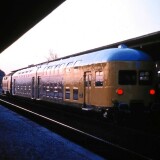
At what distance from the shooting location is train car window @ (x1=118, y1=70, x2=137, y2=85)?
618 inches

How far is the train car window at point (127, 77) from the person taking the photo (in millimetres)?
15703

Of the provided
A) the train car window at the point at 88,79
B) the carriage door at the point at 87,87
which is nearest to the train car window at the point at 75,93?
the carriage door at the point at 87,87

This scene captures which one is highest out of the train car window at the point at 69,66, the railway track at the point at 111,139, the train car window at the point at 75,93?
the train car window at the point at 69,66

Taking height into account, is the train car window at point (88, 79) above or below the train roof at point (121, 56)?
below

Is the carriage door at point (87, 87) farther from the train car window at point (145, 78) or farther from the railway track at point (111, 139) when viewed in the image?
the train car window at point (145, 78)

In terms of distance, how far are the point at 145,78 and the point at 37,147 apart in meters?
7.15

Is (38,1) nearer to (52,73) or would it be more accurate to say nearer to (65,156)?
(65,156)

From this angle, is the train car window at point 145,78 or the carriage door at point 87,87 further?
the carriage door at point 87,87

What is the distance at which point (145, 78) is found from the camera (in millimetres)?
16062

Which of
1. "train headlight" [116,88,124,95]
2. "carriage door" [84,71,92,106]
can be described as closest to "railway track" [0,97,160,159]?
"carriage door" [84,71,92,106]

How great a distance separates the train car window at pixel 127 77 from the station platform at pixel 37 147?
384 cm

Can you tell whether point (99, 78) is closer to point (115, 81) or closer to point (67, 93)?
point (115, 81)

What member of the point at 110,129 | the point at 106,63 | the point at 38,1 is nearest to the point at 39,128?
the point at 110,129

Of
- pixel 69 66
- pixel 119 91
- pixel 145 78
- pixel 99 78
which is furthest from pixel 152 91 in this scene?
pixel 69 66
